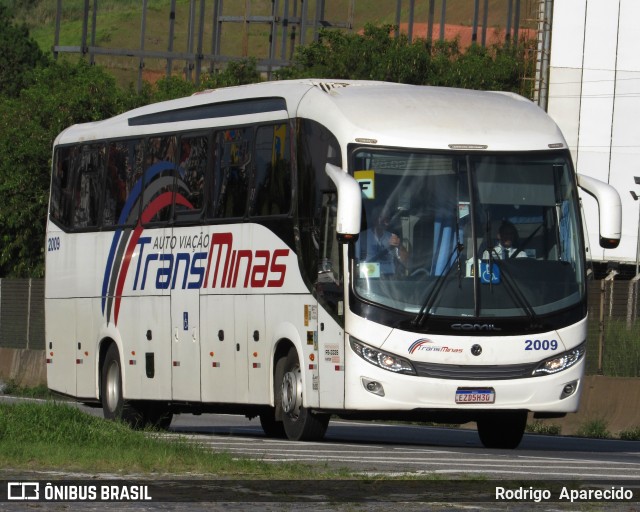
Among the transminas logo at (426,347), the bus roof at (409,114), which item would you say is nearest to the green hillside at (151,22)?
the bus roof at (409,114)

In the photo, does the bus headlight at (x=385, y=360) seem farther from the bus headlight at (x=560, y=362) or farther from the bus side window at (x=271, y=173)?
the bus side window at (x=271, y=173)

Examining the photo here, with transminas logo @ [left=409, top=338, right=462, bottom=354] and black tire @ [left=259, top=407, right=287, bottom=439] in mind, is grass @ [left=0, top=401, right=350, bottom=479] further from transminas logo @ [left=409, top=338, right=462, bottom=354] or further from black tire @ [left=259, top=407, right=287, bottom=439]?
black tire @ [left=259, top=407, right=287, bottom=439]

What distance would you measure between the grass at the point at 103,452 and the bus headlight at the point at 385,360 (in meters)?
2.31

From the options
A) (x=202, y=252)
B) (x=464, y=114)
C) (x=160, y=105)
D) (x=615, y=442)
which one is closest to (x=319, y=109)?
(x=464, y=114)

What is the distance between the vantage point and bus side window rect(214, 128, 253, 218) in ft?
63.3

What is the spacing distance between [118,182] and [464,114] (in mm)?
6370

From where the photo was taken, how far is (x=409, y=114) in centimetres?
1753

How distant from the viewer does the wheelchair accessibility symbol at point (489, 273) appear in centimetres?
1675

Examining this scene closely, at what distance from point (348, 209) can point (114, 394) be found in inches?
296

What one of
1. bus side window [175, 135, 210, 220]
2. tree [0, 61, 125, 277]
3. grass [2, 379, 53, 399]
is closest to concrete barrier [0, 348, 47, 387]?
grass [2, 379, 53, 399]

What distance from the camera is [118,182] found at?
22531 millimetres

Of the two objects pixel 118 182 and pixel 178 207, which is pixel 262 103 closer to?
pixel 178 207

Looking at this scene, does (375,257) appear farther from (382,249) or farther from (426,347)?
(426,347)

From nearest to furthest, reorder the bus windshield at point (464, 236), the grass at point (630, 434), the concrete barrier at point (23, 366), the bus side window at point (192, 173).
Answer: the bus windshield at point (464, 236)
the bus side window at point (192, 173)
the grass at point (630, 434)
the concrete barrier at point (23, 366)
